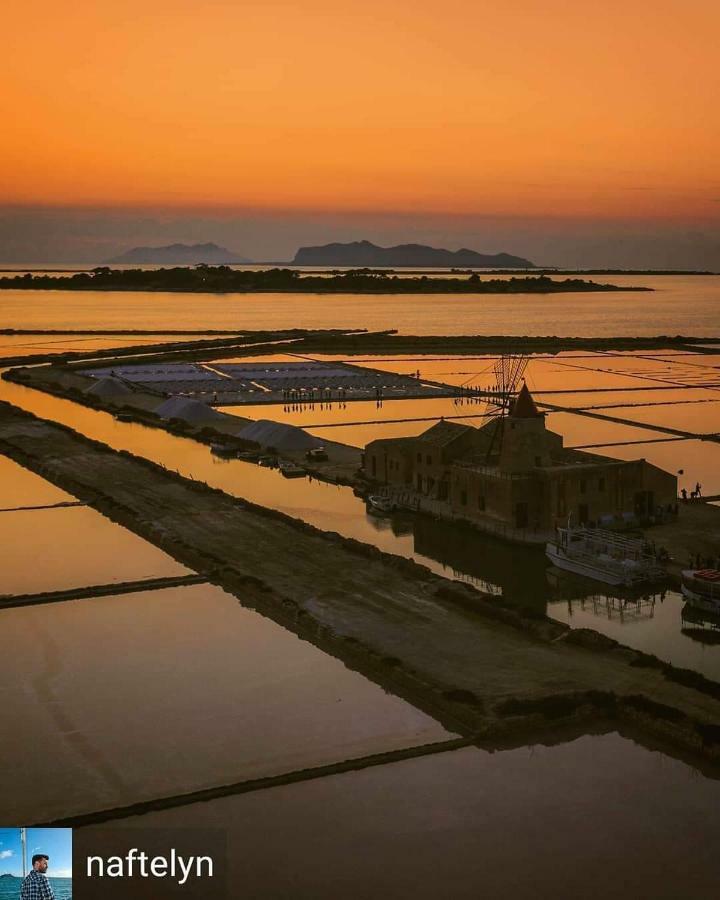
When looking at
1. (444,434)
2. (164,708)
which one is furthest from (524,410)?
(164,708)

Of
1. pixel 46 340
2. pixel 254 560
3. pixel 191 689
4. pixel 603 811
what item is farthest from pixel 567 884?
pixel 46 340

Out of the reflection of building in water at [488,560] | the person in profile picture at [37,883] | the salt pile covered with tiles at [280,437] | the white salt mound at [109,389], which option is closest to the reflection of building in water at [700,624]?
the reflection of building in water at [488,560]

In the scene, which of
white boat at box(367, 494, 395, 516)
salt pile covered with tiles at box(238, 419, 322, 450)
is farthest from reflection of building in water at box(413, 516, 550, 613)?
salt pile covered with tiles at box(238, 419, 322, 450)

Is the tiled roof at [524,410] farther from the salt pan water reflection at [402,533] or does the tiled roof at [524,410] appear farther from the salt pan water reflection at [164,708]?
the salt pan water reflection at [164,708]

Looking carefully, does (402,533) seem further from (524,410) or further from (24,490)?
(24,490)

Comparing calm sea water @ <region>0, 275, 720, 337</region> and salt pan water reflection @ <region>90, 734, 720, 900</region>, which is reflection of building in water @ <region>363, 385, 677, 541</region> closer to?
salt pan water reflection @ <region>90, 734, 720, 900</region>

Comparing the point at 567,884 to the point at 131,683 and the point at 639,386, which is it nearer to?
the point at 131,683
